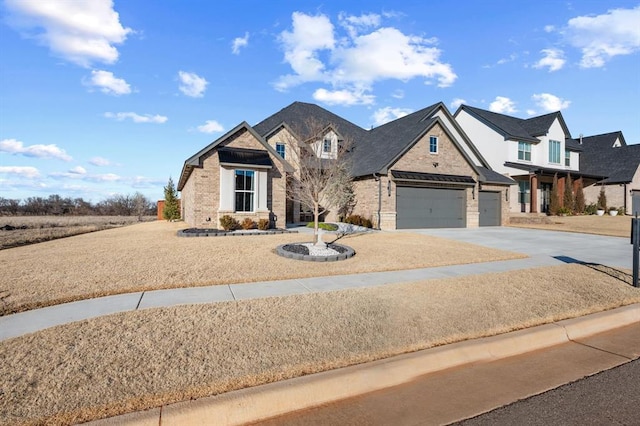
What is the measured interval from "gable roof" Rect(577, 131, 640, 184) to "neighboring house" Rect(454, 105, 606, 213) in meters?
→ 2.27

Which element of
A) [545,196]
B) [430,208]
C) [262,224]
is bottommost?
[262,224]

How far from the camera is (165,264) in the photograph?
8.46 metres

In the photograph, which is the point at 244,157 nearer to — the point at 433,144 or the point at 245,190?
the point at 245,190

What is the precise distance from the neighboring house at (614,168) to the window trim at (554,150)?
21.4 ft

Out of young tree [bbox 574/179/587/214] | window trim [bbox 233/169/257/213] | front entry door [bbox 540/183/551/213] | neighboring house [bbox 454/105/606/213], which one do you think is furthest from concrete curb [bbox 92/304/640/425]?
young tree [bbox 574/179/587/214]

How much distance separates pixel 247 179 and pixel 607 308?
1471 centimetres

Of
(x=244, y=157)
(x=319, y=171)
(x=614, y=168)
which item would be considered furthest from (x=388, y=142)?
(x=614, y=168)

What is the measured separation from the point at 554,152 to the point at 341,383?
35.1 m

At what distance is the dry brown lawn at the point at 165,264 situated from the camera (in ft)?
21.3

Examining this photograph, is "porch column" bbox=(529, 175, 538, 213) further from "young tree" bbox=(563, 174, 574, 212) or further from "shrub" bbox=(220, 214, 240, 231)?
"shrub" bbox=(220, 214, 240, 231)

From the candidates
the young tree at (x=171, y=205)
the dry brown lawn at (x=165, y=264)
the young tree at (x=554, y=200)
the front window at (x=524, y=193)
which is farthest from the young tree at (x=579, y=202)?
the young tree at (x=171, y=205)

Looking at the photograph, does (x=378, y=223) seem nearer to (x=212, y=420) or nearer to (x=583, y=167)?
(x=212, y=420)

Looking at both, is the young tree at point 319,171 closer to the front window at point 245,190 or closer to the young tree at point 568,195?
the front window at point 245,190

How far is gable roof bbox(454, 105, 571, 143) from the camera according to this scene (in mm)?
28328
